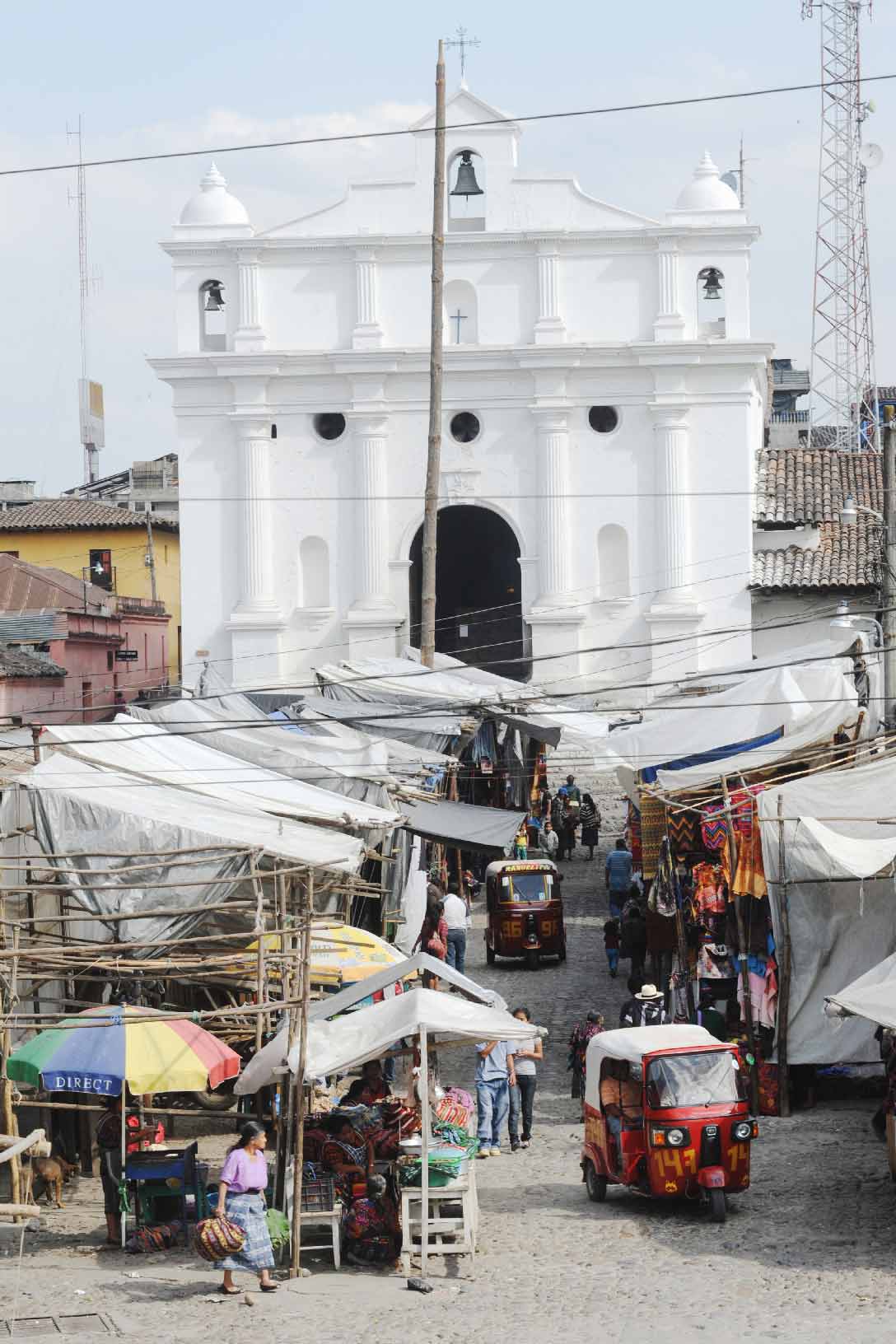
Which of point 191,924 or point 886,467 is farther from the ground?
point 886,467

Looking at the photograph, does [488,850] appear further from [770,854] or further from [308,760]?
[770,854]

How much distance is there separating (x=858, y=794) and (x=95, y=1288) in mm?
8352

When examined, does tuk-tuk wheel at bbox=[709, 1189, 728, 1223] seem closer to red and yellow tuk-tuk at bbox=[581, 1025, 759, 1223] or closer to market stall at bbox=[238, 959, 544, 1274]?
red and yellow tuk-tuk at bbox=[581, 1025, 759, 1223]

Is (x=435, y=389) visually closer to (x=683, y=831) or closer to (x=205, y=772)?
(x=205, y=772)

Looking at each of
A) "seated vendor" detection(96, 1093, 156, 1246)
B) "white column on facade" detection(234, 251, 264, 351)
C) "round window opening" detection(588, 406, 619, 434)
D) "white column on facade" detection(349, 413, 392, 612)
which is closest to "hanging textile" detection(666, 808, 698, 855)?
"seated vendor" detection(96, 1093, 156, 1246)

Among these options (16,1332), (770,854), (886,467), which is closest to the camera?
(16,1332)

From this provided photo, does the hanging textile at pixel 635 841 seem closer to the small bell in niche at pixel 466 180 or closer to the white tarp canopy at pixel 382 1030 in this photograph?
the white tarp canopy at pixel 382 1030

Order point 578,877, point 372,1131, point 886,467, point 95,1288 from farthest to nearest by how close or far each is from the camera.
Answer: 1. point 578,877
2. point 886,467
3. point 372,1131
4. point 95,1288

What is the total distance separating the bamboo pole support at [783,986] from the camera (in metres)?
17.2

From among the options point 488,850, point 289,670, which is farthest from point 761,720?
point 289,670

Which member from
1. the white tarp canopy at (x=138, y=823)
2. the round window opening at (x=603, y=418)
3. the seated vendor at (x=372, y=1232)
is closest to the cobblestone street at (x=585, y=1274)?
the seated vendor at (x=372, y=1232)

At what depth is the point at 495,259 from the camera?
42250mm

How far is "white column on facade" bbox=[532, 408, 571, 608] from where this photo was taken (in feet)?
138

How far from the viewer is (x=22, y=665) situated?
38312mm
